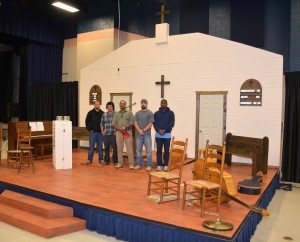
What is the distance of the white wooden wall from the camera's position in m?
7.58

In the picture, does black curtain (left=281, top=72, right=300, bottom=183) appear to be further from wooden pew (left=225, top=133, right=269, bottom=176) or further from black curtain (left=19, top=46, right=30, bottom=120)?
black curtain (left=19, top=46, right=30, bottom=120)

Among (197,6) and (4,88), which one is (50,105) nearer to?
(4,88)

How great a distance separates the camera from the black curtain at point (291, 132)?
736 cm

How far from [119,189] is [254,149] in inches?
116

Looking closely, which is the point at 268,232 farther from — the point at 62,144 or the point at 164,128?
the point at 62,144

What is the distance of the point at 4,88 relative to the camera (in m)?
15.7

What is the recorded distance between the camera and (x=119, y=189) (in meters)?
5.33

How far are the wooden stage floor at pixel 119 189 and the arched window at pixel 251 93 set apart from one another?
59.2 inches

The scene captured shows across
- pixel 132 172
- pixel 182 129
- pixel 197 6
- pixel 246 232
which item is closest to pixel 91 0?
pixel 197 6

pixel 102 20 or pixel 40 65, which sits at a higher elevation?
pixel 102 20

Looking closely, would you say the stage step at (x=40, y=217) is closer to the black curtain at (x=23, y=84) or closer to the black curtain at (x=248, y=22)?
Answer: the black curtain at (x=248, y=22)

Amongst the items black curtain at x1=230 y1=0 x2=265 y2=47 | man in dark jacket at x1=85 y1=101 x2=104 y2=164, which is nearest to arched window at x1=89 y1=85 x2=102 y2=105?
man in dark jacket at x1=85 y1=101 x2=104 y2=164

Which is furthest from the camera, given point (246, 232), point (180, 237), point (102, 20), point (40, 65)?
point (40, 65)

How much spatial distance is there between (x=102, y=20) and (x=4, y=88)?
6.72 m
